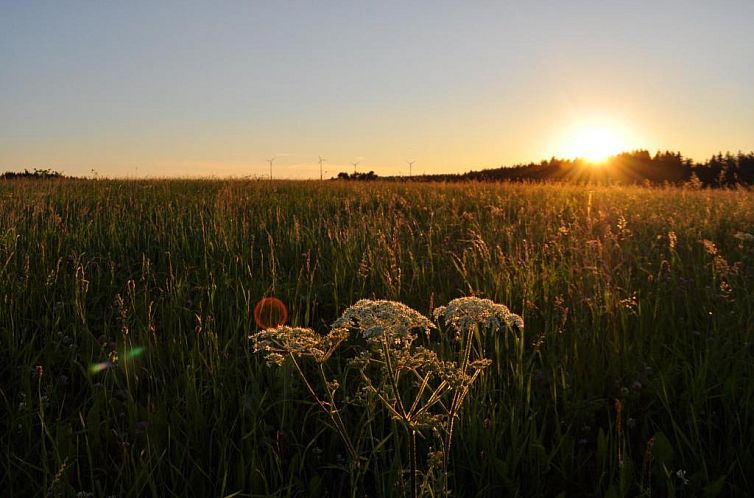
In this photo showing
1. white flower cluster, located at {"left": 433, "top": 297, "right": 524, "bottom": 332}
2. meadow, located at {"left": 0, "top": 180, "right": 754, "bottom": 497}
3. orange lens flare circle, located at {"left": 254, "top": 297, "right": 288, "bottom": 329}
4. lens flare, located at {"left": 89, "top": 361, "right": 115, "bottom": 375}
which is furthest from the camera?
orange lens flare circle, located at {"left": 254, "top": 297, "right": 288, "bottom": 329}

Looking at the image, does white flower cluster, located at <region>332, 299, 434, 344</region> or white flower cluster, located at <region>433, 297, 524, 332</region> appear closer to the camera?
white flower cluster, located at <region>332, 299, 434, 344</region>

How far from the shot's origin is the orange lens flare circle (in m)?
3.30

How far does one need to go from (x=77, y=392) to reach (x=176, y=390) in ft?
2.00

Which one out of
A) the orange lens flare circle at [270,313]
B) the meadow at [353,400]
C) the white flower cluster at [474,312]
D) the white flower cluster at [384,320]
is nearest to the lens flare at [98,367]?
the meadow at [353,400]

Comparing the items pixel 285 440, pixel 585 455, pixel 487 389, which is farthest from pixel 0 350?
pixel 585 455

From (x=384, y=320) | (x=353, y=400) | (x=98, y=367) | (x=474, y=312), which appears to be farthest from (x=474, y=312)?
(x=98, y=367)

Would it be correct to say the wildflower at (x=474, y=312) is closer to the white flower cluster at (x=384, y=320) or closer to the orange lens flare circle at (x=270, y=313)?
the white flower cluster at (x=384, y=320)

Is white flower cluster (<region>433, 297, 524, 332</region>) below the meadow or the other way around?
the other way around

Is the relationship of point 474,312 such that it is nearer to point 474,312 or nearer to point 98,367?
point 474,312

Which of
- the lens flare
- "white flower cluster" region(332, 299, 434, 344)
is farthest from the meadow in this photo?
"white flower cluster" region(332, 299, 434, 344)

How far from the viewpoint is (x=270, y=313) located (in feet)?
11.3

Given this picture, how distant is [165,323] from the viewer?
11.0 ft

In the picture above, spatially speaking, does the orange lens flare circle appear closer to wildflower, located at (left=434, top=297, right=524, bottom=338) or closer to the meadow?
the meadow

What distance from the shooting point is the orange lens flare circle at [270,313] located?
3.30 m
